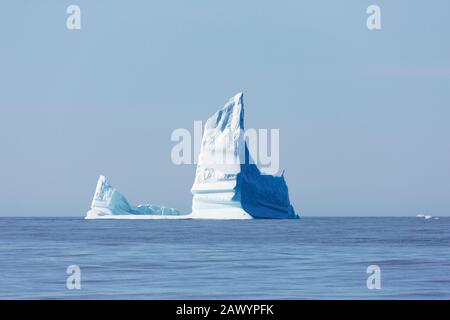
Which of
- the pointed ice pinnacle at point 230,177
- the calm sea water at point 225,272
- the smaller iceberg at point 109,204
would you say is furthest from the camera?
the smaller iceberg at point 109,204

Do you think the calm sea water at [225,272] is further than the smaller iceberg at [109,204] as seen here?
Result: No

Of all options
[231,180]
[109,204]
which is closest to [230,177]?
[231,180]

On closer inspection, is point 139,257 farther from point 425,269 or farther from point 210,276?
point 425,269

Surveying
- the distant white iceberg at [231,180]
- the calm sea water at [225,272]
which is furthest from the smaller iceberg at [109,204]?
the calm sea water at [225,272]

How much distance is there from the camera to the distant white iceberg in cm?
5969

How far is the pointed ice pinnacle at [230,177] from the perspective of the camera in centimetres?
5966

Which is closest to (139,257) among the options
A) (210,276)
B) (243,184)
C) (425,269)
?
(210,276)

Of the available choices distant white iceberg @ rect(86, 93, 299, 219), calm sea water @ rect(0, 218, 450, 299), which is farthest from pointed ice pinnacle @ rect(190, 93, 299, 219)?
calm sea water @ rect(0, 218, 450, 299)

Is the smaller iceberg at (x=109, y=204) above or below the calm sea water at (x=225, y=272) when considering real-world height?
above

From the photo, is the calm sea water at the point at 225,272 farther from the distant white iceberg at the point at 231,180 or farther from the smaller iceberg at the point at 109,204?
the smaller iceberg at the point at 109,204

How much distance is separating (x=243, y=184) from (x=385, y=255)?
1225 inches

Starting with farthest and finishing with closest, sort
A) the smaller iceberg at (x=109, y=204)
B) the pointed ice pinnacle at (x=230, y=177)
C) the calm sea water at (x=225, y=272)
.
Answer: the smaller iceberg at (x=109, y=204), the pointed ice pinnacle at (x=230, y=177), the calm sea water at (x=225, y=272)

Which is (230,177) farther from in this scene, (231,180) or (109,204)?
(109,204)
